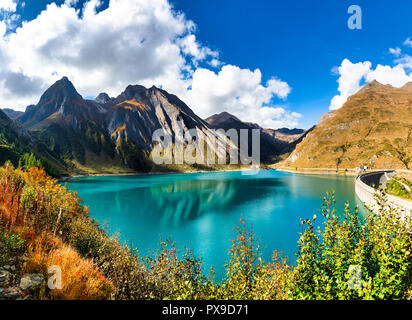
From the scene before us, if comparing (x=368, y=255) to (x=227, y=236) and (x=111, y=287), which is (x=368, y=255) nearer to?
(x=111, y=287)

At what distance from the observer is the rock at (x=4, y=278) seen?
5.21 metres

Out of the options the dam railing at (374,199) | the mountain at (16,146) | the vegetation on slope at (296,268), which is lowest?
the dam railing at (374,199)

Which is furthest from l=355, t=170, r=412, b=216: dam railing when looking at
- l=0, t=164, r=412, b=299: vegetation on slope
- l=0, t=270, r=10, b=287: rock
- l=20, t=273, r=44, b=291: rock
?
l=0, t=270, r=10, b=287: rock

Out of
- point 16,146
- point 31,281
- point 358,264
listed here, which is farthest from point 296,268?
point 16,146

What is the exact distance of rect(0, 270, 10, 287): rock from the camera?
521 centimetres

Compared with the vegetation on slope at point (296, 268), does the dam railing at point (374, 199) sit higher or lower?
lower

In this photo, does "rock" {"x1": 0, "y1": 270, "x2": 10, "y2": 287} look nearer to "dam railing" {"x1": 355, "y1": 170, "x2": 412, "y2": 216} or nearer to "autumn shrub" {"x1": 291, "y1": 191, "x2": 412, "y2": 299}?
"autumn shrub" {"x1": 291, "y1": 191, "x2": 412, "y2": 299}

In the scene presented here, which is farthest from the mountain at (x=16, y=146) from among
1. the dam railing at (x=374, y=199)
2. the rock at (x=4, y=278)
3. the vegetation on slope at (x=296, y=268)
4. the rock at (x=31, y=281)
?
the dam railing at (x=374, y=199)

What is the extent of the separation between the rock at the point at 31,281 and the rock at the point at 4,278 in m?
0.32

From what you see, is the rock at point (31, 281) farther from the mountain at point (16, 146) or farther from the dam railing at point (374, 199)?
the mountain at point (16, 146)

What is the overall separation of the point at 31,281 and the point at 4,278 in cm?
79

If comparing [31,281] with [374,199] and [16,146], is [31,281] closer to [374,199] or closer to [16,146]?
[374,199]
